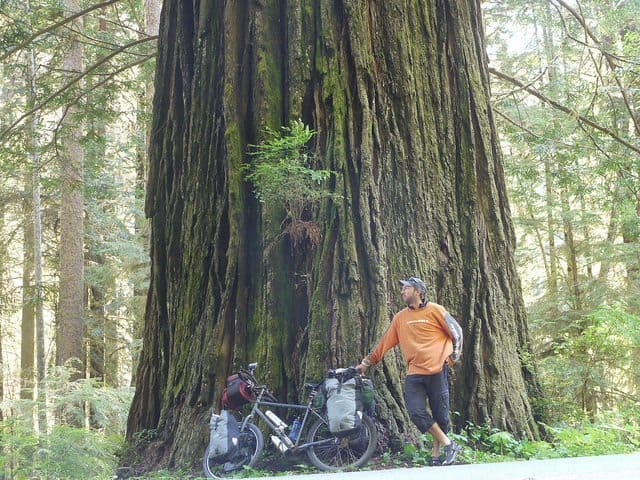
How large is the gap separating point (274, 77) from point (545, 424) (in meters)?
4.19

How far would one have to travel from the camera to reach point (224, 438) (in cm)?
526

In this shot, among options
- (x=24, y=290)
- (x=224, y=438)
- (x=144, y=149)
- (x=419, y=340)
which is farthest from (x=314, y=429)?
(x=144, y=149)

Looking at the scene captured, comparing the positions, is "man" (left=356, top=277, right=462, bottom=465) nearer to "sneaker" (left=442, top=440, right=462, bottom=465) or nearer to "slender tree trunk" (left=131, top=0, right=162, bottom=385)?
"sneaker" (left=442, top=440, right=462, bottom=465)

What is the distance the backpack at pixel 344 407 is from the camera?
5.08m

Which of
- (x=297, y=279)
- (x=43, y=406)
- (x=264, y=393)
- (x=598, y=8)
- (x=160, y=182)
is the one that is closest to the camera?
(x=264, y=393)

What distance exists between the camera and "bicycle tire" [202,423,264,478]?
527cm

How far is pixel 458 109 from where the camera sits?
6.92 m

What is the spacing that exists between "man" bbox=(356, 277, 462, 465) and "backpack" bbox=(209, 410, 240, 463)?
1.10 m

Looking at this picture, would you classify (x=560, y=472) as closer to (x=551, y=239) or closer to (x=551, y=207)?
(x=551, y=207)

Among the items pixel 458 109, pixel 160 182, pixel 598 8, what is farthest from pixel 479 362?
pixel 598 8

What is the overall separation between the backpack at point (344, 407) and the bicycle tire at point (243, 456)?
62cm

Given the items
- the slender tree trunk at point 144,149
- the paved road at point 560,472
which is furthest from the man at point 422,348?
the slender tree trunk at point 144,149

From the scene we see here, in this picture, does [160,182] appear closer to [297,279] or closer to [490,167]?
[297,279]

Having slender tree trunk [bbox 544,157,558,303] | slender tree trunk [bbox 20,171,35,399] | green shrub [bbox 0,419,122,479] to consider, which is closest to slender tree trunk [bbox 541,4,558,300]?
slender tree trunk [bbox 544,157,558,303]
